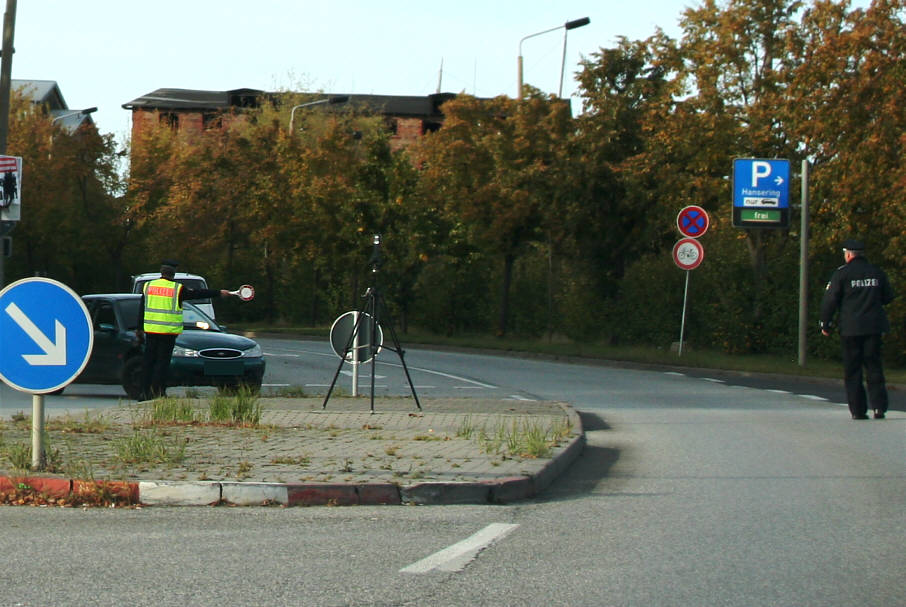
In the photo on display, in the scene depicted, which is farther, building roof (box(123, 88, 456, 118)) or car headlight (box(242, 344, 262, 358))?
building roof (box(123, 88, 456, 118))

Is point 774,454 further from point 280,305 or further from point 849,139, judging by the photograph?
point 280,305

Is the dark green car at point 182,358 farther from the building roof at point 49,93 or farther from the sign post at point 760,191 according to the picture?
the building roof at point 49,93

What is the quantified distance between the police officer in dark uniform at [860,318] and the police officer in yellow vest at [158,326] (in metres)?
7.04

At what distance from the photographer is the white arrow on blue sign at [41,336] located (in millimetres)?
9000

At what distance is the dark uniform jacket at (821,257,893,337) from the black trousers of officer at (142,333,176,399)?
25.2ft

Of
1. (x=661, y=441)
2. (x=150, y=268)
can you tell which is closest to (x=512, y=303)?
(x=150, y=268)

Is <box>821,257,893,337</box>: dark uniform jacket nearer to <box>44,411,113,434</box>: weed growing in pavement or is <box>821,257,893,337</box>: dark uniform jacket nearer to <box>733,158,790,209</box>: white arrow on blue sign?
<box>44,411,113,434</box>: weed growing in pavement

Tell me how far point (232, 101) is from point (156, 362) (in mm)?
92694

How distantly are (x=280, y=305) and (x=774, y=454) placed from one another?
1600 inches

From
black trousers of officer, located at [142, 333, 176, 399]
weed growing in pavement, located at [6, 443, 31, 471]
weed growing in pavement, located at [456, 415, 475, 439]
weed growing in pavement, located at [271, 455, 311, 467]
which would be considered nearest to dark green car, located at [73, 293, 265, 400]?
black trousers of officer, located at [142, 333, 176, 399]

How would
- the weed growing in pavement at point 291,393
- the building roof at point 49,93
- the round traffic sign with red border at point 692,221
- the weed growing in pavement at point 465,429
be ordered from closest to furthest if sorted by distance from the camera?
the weed growing in pavement at point 465,429 < the weed growing in pavement at point 291,393 < the round traffic sign with red border at point 692,221 < the building roof at point 49,93

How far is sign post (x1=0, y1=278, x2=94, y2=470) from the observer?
900cm

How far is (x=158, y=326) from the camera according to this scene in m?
16.3

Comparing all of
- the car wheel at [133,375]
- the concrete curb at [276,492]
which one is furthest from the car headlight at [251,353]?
the concrete curb at [276,492]
